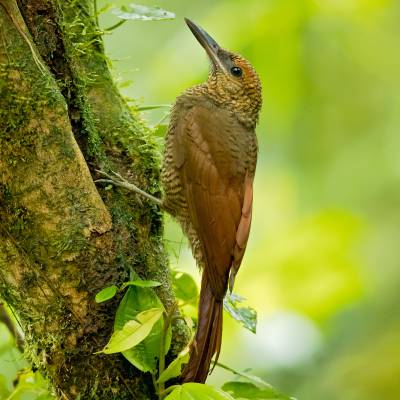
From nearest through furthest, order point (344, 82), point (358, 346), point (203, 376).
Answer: point (203, 376), point (358, 346), point (344, 82)

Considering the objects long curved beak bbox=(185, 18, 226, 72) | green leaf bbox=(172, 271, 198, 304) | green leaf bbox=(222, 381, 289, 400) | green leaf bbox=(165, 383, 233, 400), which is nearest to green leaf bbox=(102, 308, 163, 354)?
green leaf bbox=(165, 383, 233, 400)

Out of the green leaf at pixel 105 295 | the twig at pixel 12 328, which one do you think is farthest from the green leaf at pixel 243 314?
the twig at pixel 12 328

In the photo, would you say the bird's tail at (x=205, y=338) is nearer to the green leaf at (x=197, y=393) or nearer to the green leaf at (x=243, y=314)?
the green leaf at (x=243, y=314)

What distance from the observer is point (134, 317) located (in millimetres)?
2254

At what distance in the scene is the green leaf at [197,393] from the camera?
2080 mm

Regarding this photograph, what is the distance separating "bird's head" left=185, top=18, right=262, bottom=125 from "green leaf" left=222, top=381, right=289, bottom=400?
1462 millimetres

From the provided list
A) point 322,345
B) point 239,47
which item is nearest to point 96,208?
point 239,47

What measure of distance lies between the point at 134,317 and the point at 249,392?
0.52 meters

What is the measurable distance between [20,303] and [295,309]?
2043 millimetres

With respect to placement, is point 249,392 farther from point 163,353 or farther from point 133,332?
point 133,332

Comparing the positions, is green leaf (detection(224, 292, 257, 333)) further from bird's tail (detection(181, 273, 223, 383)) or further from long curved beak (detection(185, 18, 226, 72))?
long curved beak (detection(185, 18, 226, 72))

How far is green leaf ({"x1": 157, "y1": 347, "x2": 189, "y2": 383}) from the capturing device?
229cm

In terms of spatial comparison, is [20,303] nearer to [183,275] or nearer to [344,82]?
[183,275]

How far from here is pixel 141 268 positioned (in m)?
2.46
